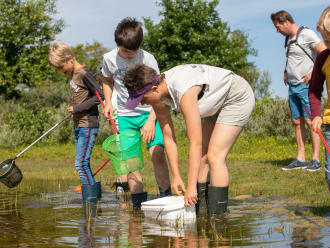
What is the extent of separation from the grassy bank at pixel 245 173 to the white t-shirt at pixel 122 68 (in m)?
1.75

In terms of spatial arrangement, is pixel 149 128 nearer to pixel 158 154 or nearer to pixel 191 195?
pixel 158 154

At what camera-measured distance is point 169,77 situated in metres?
4.24

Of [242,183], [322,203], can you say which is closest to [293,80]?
[242,183]

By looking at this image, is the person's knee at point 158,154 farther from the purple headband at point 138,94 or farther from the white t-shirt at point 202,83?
the purple headband at point 138,94

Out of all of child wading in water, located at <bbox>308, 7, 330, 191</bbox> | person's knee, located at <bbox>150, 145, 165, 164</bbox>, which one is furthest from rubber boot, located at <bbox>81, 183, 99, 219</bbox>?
child wading in water, located at <bbox>308, 7, 330, 191</bbox>

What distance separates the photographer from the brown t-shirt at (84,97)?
19.7 feet

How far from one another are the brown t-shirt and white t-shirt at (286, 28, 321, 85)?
325cm

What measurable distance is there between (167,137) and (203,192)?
0.78m

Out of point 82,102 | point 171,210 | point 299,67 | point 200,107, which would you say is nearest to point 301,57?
point 299,67

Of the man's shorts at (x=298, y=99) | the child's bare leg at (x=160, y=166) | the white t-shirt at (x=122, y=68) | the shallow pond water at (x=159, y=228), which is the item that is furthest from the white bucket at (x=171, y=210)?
the man's shorts at (x=298, y=99)

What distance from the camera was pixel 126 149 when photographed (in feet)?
17.6

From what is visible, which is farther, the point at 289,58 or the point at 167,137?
the point at 289,58

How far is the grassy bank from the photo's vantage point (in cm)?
Result: 623

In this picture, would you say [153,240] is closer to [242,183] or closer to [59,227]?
[59,227]
